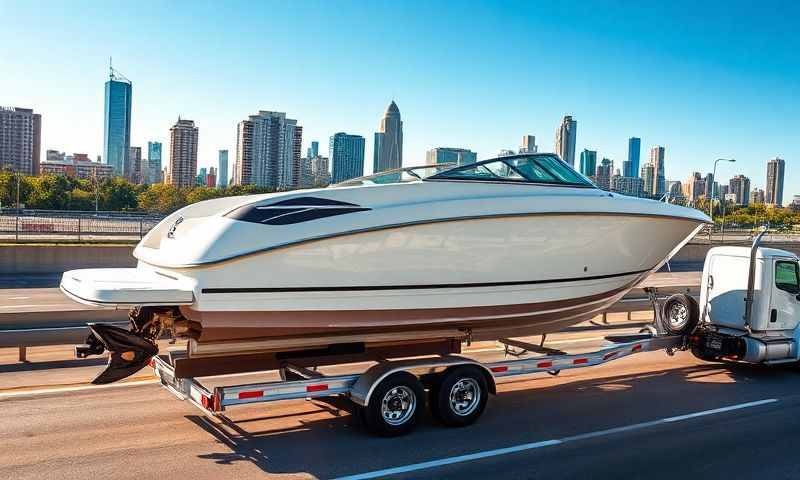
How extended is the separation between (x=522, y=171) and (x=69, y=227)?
23.8 metres

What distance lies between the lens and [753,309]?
10.1 metres

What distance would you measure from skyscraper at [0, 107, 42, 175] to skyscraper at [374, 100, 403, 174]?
168m

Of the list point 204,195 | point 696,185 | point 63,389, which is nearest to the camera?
point 63,389

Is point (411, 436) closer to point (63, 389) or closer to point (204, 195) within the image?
point (63, 389)

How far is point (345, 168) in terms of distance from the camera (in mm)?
29500

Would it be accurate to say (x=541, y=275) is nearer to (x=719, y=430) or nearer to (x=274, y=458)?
(x=719, y=430)

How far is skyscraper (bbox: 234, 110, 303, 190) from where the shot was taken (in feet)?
237

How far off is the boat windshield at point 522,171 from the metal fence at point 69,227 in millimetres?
22719

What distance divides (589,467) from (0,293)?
1880 centimetres

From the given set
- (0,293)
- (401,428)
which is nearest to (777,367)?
(401,428)

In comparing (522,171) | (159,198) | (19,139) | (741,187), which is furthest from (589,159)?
(741,187)

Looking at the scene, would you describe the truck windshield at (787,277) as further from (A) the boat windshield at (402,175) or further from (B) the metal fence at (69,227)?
(B) the metal fence at (69,227)

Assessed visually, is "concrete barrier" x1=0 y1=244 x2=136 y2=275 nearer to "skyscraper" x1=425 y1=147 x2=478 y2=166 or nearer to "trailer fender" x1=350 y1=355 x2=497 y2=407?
"skyscraper" x1=425 y1=147 x2=478 y2=166

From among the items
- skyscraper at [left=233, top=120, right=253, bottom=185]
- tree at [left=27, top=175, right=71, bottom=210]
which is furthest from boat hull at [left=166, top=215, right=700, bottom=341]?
skyscraper at [left=233, top=120, right=253, bottom=185]
